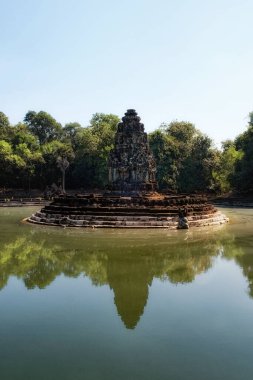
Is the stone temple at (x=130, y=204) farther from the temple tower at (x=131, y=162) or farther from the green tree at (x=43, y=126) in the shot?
the green tree at (x=43, y=126)

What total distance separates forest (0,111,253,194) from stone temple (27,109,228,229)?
68.3ft

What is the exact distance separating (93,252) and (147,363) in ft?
33.8

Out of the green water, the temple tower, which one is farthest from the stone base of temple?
the green water

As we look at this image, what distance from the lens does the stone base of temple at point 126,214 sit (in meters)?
25.7

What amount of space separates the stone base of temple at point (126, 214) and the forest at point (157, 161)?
23.9m

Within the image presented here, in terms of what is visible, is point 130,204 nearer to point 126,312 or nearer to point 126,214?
point 126,214

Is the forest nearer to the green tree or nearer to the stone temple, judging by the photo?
the green tree

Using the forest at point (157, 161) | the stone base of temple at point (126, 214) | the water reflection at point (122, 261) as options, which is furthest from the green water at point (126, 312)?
the forest at point (157, 161)

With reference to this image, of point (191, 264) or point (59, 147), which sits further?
point (59, 147)

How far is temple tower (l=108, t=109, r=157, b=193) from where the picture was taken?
33000 mm

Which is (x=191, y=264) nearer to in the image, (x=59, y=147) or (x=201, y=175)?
(x=201, y=175)

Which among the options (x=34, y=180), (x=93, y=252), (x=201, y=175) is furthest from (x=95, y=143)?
(x=93, y=252)

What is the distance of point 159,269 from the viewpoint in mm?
14094

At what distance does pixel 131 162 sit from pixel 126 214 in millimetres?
7661
